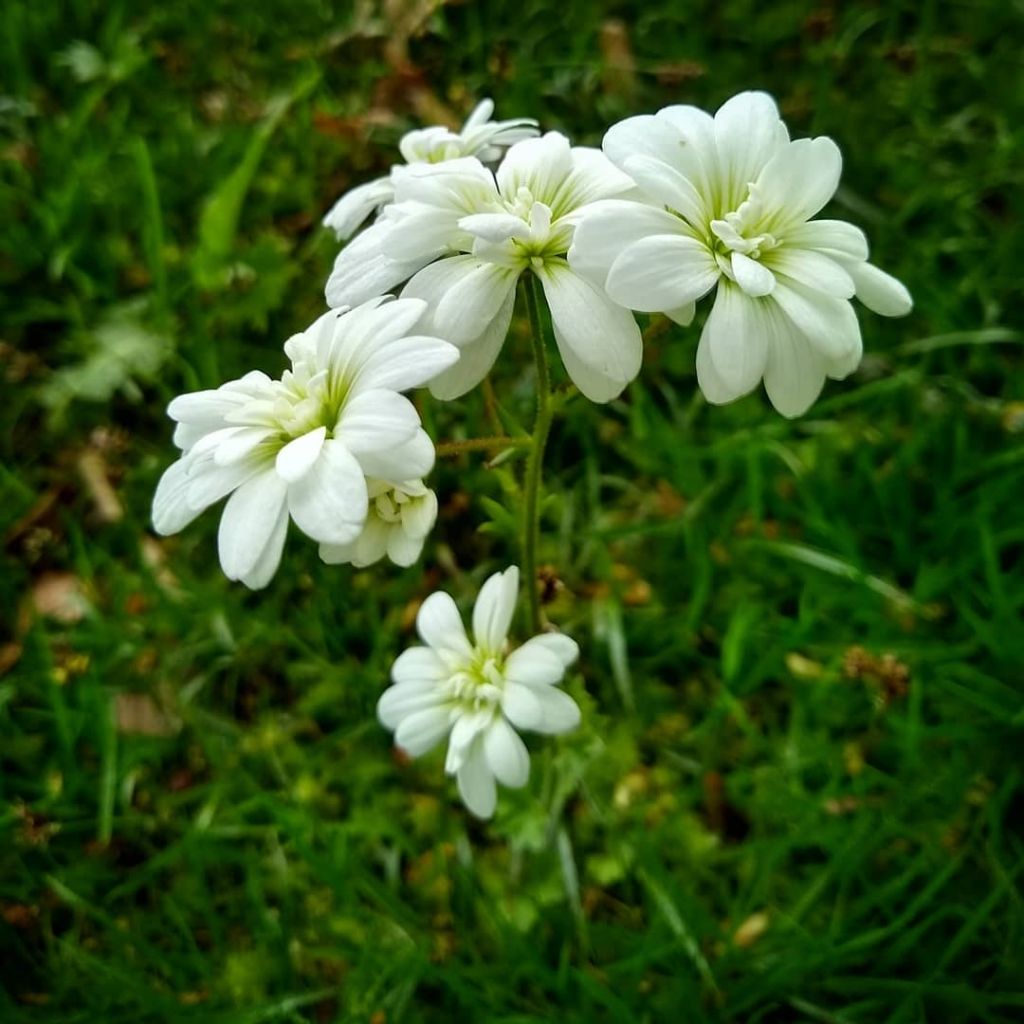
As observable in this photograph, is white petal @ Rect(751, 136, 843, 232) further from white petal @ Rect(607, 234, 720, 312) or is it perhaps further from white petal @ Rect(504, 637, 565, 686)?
white petal @ Rect(504, 637, 565, 686)

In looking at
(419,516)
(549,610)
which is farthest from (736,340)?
(549,610)

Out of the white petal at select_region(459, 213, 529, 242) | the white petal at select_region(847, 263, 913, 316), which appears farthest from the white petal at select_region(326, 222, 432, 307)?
the white petal at select_region(847, 263, 913, 316)

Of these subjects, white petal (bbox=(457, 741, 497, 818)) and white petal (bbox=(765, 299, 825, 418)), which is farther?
white petal (bbox=(457, 741, 497, 818))

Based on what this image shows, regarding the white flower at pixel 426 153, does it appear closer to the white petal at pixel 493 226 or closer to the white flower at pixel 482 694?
the white petal at pixel 493 226

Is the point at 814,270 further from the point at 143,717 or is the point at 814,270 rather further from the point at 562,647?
the point at 143,717

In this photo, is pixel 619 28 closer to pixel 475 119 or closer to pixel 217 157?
pixel 217 157

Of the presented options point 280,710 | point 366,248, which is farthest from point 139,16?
point 366,248
